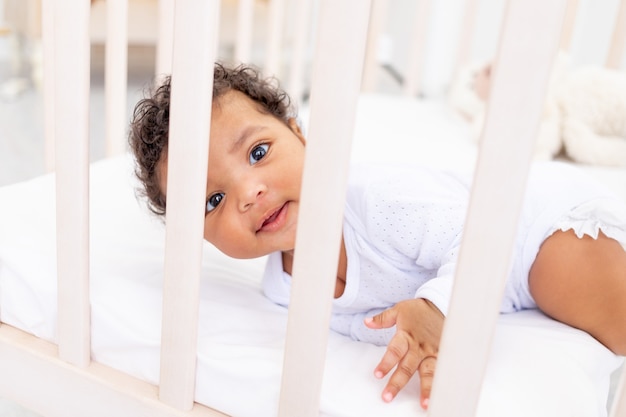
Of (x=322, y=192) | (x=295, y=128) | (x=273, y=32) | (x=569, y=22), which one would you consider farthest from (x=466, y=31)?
(x=322, y=192)

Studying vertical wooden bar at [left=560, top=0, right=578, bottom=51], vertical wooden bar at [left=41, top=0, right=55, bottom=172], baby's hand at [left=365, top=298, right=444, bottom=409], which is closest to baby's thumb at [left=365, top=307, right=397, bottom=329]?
baby's hand at [left=365, top=298, right=444, bottom=409]

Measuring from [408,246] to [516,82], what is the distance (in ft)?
1.18

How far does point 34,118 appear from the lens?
225 centimetres

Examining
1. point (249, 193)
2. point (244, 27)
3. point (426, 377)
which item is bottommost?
point (426, 377)

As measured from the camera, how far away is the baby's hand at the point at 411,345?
642mm

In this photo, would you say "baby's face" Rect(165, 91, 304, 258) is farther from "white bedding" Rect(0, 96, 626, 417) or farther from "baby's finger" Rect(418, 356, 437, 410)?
"baby's finger" Rect(418, 356, 437, 410)

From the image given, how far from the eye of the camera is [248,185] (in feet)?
2.50

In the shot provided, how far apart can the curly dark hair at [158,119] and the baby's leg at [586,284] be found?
1.16ft

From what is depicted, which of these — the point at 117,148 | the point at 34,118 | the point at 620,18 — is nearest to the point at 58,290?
the point at 117,148

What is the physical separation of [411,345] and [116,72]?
2.59 feet

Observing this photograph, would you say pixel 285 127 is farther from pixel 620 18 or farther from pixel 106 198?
pixel 620 18

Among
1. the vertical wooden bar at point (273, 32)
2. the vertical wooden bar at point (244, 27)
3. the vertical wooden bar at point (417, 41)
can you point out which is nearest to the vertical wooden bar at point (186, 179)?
the vertical wooden bar at point (244, 27)

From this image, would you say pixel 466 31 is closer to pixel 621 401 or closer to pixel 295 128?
pixel 295 128

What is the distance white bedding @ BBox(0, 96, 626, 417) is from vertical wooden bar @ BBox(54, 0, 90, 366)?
37 mm
